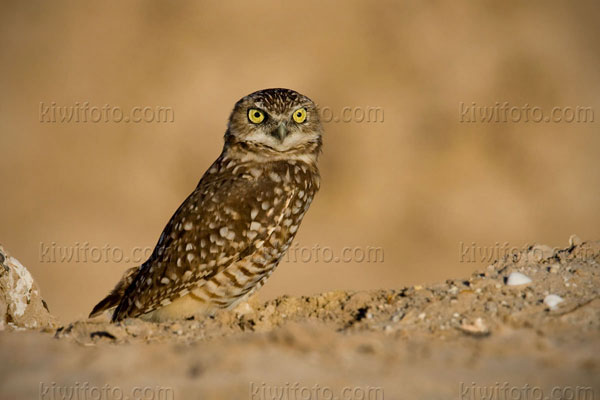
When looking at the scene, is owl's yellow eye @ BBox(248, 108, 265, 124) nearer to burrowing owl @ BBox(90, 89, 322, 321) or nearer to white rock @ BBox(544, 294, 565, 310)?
burrowing owl @ BBox(90, 89, 322, 321)

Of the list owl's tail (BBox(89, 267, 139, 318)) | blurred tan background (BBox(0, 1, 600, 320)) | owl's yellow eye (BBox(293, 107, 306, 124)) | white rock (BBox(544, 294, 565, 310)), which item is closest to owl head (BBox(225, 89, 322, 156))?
owl's yellow eye (BBox(293, 107, 306, 124))

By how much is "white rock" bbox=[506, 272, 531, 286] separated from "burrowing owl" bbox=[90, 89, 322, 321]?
5.58 ft

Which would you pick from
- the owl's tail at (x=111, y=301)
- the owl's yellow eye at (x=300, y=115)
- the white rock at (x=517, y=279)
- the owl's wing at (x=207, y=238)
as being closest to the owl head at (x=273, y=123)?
the owl's yellow eye at (x=300, y=115)

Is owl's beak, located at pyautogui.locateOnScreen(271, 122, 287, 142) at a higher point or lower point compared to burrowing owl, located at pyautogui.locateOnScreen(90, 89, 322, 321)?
higher

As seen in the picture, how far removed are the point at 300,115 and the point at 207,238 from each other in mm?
1312

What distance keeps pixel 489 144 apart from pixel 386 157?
3038 mm

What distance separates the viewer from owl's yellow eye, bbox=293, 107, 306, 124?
591cm

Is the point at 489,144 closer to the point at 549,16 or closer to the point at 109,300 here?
the point at 549,16

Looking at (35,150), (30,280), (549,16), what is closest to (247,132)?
(30,280)

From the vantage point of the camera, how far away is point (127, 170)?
65.6 ft

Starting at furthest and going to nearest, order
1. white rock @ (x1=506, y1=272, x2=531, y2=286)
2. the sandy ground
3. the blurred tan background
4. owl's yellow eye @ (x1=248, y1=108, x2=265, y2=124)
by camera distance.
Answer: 1. the blurred tan background
2. owl's yellow eye @ (x1=248, y1=108, x2=265, y2=124)
3. white rock @ (x1=506, y1=272, x2=531, y2=286)
4. the sandy ground

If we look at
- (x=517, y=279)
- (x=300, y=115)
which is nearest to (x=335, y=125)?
(x=300, y=115)

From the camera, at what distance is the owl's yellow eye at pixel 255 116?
5.84m

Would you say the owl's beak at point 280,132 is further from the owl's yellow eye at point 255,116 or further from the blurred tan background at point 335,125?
the blurred tan background at point 335,125
